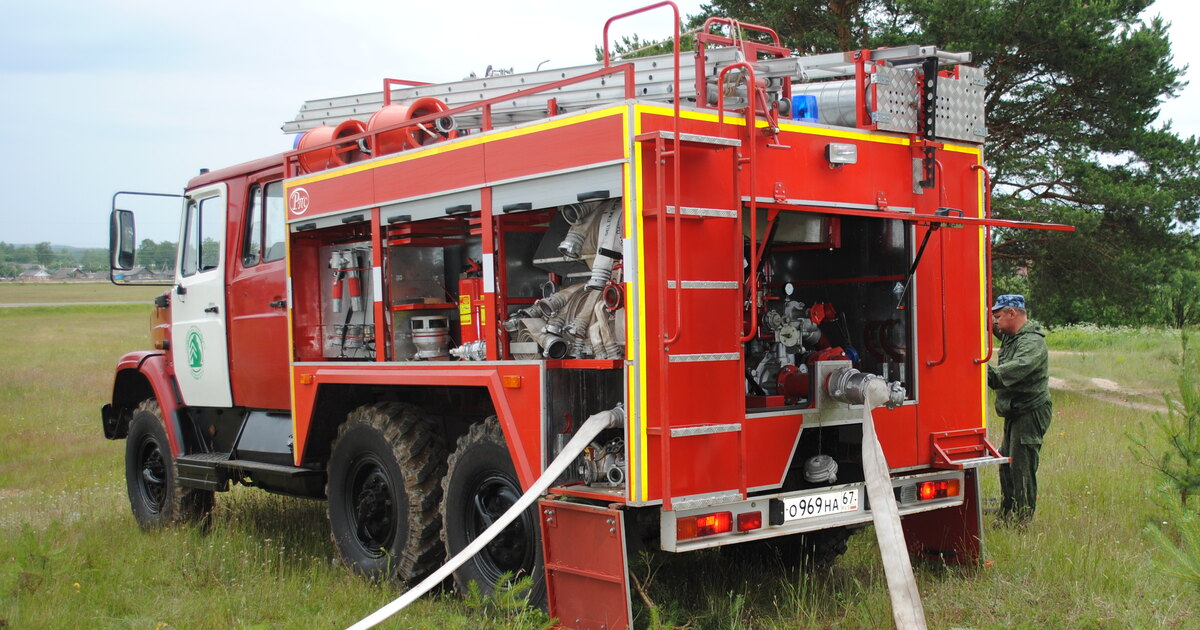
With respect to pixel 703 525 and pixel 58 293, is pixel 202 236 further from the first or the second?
pixel 58 293

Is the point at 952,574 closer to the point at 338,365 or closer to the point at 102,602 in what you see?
Answer: the point at 338,365

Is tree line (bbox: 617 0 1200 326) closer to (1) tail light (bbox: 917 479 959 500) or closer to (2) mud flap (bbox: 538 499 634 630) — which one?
(1) tail light (bbox: 917 479 959 500)

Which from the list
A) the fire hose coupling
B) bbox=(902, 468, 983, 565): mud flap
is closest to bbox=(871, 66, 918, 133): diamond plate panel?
the fire hose coupling

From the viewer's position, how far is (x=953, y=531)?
673 centimetres

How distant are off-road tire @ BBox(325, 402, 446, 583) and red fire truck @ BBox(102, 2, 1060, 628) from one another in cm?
2

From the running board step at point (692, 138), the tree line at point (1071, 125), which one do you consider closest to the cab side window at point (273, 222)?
the running board step at point (692, 138)

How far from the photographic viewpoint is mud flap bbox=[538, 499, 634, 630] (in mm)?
5145

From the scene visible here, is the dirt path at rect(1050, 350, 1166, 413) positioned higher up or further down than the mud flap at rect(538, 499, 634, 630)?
further down

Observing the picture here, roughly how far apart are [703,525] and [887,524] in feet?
3.04

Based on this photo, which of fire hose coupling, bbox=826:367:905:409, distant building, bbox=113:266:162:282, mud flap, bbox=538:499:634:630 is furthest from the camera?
distant building, bbox=113:266:162:282

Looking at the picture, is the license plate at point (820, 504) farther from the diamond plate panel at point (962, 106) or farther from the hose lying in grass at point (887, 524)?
the diamond plate panel at point (962, 106)

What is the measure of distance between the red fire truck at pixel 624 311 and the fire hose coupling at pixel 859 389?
0.15 feet

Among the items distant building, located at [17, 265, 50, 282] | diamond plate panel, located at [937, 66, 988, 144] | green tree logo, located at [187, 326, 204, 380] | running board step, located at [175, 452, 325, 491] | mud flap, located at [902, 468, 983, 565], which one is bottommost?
mud flap, located at [902, 468, 983, 565]

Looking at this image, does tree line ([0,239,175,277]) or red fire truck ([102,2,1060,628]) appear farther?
tree line ([0,239,175,277])
